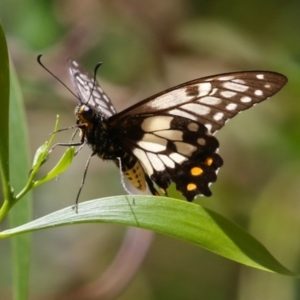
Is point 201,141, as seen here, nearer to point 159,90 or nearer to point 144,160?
point 144,160

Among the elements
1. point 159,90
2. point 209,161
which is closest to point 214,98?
point 209,161

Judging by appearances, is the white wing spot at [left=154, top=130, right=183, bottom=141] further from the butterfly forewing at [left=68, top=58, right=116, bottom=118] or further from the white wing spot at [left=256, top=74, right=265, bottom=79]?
the white wing spot at [left=256, top=74, right=265, bottom=79]

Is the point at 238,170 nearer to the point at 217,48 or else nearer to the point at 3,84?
the point at 217,48

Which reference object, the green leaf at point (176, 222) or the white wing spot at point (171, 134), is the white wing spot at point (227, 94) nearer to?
the white wing spot at point (171, 134)

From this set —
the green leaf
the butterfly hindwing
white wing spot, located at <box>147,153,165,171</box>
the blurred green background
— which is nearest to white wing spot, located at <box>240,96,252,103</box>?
the butterfly hindwing

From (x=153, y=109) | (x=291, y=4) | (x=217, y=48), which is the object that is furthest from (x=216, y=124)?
(x=291, y=4)

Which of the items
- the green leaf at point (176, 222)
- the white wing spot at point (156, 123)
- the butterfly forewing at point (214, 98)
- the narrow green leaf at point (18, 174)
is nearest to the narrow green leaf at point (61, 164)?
the green leaf at point (176, 222)
